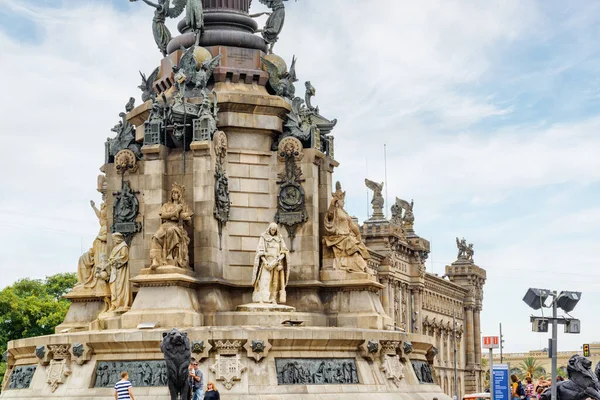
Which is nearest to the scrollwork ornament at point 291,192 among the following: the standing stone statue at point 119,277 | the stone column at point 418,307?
the standing stone statue at point 119,277

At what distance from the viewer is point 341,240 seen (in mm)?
32281

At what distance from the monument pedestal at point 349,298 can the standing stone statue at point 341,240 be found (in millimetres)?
291

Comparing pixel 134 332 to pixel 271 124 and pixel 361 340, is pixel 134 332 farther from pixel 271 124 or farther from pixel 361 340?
pixel 271 124

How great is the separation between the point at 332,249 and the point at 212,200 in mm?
3876

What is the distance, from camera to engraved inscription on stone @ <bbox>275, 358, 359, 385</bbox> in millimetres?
27953

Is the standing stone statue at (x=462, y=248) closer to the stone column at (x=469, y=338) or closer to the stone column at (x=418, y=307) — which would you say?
the stone column at (x=469, y=338)

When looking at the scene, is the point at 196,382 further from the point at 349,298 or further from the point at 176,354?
the point at 349,298

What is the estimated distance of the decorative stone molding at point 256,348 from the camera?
Answer: 27375 mm

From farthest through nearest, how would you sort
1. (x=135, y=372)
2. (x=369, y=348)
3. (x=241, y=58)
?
1. (x=241, y=58)
2. (x=369, y=348)
3. (x=135, y=372)

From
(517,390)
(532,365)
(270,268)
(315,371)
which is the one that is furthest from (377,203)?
(315,371)

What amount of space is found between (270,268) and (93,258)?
5826 millimetres

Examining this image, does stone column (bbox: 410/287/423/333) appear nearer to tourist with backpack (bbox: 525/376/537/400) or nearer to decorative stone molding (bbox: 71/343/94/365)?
tourist with backpack (bbox: 525/376/537/400)

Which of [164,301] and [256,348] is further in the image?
[164,301]

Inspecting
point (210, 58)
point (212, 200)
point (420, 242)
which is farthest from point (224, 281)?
point (420, 242)
